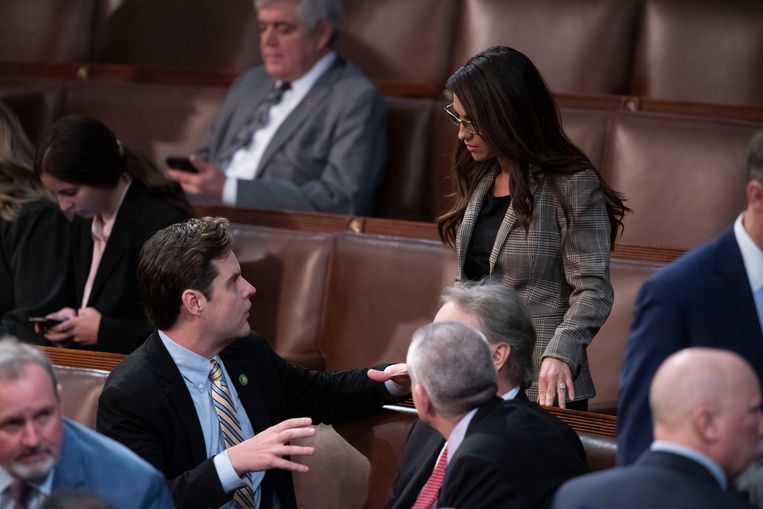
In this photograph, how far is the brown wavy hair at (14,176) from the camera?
2.69 m

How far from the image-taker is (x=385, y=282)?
2.47 meters

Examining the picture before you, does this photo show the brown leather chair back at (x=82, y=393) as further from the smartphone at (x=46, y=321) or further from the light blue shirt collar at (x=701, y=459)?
the light blue shirt collar at (x=701, y=459)

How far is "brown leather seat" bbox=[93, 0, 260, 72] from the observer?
3.51 m

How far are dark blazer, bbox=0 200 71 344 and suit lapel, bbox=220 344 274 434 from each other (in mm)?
744

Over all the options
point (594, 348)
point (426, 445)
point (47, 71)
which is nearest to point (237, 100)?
point (47, 71)

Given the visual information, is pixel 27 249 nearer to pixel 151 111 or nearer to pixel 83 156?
pixel 83 156

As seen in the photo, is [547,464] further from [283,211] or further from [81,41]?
[81,41]

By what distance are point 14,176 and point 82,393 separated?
85 centimetres

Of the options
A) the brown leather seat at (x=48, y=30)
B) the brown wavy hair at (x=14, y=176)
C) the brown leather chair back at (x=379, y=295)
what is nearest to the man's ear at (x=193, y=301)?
the brown leather chair back at (x=379, y=295)

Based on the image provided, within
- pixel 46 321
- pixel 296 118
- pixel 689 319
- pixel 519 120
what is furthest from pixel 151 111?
pixel 689 319

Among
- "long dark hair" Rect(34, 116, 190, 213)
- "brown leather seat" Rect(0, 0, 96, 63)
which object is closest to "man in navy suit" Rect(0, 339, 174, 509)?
"long dark hair" Rect(34, 116, 190, 213)

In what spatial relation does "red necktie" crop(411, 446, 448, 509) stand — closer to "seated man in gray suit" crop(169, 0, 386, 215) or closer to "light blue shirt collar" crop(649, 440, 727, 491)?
"light blue shirt collar" crop(649, 440, 727, 491)

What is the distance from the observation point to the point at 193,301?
1.92m

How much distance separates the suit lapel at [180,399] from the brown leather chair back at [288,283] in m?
0.61
